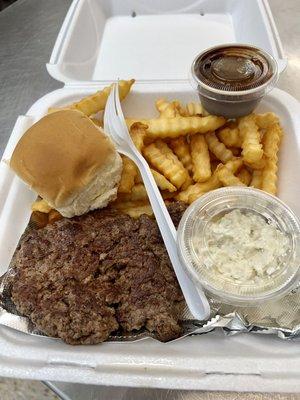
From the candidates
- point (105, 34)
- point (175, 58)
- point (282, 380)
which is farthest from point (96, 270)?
point (105, 34)

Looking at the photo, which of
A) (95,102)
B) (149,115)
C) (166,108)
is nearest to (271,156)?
(166,108)

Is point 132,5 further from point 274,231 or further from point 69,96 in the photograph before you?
point 274,231

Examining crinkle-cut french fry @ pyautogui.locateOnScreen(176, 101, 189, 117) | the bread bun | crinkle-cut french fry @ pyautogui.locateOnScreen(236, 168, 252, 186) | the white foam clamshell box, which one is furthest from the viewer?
crinkle-cut french fry @ pyautogui.locateOnScreen(176, 101, 189, 117)

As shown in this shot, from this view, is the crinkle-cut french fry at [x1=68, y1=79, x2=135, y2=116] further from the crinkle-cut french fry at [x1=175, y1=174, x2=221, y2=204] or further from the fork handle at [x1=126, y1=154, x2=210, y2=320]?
the crinkle-cut french fry at [x1=175, y1=174, x2=221, y2=204]

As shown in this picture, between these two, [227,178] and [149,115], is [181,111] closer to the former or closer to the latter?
[149,115]

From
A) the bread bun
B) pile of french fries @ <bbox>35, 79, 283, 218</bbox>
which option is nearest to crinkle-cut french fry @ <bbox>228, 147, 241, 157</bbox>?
pile of french fries @ <bbox>35, 79, 283, 218</bbox>

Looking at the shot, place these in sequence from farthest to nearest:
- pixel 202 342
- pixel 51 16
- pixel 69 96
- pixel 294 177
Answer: pixel 51 16 < pixel 69 96 < pixel 294 177 < pixel 202 342
